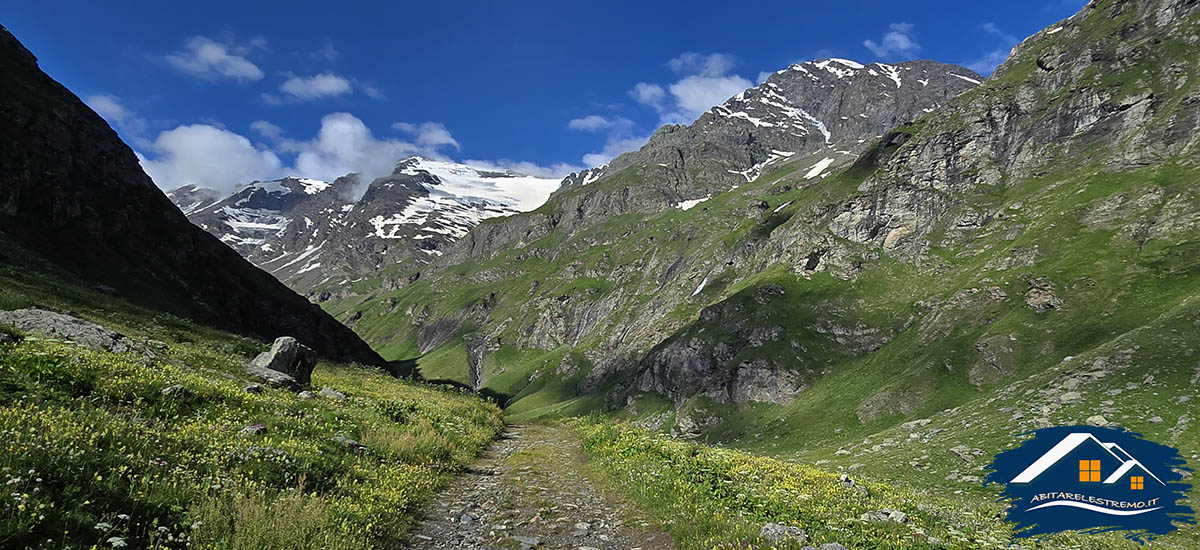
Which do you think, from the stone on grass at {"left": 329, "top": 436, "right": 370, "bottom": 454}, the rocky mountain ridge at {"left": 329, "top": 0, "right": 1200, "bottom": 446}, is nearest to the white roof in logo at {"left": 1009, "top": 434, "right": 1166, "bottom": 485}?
the stone on grass at {"left": 329, "top": 436, "right": 370, "bottom": 454}

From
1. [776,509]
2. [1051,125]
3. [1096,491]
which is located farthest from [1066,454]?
[1051,125]

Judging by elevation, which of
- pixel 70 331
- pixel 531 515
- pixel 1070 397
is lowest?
pixel 531 515

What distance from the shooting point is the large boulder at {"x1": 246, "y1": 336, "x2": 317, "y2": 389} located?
23938mm

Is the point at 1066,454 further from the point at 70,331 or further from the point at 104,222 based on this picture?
the point at 104,222

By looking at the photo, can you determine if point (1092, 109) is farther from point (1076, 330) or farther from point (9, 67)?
point (9, 67)

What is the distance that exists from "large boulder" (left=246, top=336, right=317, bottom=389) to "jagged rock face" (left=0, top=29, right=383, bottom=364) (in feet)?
155

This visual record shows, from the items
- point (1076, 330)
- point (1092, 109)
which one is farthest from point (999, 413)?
point (1092, 109)

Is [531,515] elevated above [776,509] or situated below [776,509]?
below

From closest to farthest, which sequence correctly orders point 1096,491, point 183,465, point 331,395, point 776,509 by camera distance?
point 183,465 → point 776,509 → point 1096,491 → point 331,395

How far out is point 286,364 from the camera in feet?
89.5

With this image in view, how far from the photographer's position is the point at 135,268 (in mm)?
70438

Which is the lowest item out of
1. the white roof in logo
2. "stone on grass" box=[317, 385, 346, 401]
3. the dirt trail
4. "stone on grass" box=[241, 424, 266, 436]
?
the dirt trail

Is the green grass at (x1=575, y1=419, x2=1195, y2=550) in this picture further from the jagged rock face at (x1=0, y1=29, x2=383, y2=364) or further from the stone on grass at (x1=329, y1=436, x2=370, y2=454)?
the jagged rock face at (x1=0, y1=29, x2=383, y2=364)

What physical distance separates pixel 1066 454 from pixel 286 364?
36.6m
